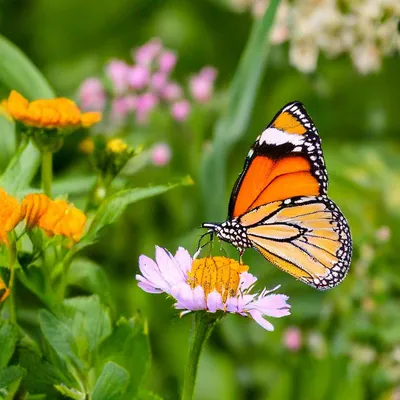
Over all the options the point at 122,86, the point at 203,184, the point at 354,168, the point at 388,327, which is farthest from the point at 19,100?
the point at 354,168

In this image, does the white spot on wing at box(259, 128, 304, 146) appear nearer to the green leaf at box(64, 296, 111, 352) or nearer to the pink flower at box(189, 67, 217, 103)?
the green leaf at box(64, 296, 111, 352)

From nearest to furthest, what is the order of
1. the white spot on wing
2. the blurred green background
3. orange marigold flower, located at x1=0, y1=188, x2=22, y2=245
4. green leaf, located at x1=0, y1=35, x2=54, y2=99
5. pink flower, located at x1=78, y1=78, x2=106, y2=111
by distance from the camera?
orange marigold flower, located at x1=0, y1=188, x2=22, y2=245 < the white spot on wing < green leaf, located at x1=0, y1=35, x2=54, y2=99 < the blurred green background < pink flower, located at x1=78, y1=78, x2=106, y2=111

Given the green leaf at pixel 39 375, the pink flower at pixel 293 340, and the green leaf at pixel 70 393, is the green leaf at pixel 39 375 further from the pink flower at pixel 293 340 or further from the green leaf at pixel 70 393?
the pink flower at pixel 293 340

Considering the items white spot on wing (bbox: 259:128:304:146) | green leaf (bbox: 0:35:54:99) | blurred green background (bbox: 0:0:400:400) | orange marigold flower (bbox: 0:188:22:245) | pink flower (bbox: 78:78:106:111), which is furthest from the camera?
pink flower (bbox: 78:78:106:111)

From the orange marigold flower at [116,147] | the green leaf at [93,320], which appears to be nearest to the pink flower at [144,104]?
the orange marigold flower at [116,147]

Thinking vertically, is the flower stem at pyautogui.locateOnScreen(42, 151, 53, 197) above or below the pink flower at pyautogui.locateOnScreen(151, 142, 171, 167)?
below

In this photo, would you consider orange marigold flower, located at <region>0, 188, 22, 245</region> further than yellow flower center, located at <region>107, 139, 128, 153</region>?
No

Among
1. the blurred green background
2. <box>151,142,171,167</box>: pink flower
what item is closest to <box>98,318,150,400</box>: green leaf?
the blurred green background
